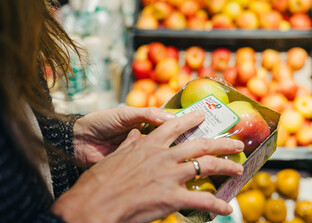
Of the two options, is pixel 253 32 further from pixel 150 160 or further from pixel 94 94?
pixel 150 160

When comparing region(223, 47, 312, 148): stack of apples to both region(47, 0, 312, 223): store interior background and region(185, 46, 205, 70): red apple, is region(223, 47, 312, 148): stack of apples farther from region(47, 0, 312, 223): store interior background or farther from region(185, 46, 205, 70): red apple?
region(185, 46, 205, 70): red apple

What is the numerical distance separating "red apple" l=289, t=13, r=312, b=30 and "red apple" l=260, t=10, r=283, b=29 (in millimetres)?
113

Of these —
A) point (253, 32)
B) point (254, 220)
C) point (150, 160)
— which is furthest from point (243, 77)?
point (150, 160)

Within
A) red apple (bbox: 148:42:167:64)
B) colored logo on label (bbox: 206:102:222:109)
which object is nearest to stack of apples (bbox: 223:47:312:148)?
red apple (bbox: 148:42:167:64)

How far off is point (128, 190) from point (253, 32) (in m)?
1.89

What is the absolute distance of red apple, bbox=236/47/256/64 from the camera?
2.17 m

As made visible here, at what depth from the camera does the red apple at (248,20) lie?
227cm

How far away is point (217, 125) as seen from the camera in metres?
0.80

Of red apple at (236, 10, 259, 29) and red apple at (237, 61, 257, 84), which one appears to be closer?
red apple at (237, 61, 257, 84)

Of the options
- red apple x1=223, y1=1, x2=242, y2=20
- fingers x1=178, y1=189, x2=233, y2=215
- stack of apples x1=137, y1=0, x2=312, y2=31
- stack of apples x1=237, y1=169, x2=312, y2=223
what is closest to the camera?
fingers x1=178, y1=189, x2=233, y2=215

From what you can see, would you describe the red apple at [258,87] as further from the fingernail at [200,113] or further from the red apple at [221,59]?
the fingernail at [200,113]

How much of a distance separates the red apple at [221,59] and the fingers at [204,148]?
5.03ft

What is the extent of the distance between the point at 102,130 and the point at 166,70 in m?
1.24

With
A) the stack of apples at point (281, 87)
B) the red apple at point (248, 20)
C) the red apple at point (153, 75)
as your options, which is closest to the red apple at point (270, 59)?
the stack of apples at point (281, 87)
